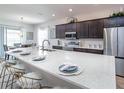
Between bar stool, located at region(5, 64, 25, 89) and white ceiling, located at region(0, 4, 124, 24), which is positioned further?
white ceiling, located at region(0, 4, 124, 24)

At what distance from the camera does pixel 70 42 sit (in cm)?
572

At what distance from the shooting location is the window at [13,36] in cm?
725

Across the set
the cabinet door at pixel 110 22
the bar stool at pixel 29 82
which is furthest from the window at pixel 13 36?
the bar stool at pixel 29 82

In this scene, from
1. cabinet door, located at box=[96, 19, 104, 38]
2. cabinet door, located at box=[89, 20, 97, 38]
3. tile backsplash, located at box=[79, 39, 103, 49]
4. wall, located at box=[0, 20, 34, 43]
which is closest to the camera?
cabinet door, located at box=[96, 19, 104, 38]

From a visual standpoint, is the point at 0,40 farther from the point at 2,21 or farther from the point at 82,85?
the point at 82,85

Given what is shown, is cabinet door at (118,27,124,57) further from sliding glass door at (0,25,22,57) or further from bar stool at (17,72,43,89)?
sliding glass door at (0,25,22,57)

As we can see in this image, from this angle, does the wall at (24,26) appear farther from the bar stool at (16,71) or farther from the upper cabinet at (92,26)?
the bar stool at (16,71)

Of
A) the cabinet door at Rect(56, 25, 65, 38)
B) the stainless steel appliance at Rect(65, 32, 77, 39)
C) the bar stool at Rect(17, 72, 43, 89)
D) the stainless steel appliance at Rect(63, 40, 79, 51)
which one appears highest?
the cabinet door at Rect(56, 25, 65, 38)

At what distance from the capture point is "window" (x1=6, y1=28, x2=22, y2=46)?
725 centimetres

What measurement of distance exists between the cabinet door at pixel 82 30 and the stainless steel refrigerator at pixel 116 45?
106cm

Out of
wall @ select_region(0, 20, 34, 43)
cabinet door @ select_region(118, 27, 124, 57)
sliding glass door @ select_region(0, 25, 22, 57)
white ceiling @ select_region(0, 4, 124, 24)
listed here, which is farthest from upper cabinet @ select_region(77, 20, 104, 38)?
sliding glass door @ select_region(0, 25, 22, 57)

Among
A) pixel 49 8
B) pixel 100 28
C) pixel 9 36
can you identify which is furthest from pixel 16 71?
pixel 9 36

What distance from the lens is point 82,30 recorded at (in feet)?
16.1

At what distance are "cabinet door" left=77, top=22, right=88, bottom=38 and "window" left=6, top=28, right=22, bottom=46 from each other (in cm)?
457
